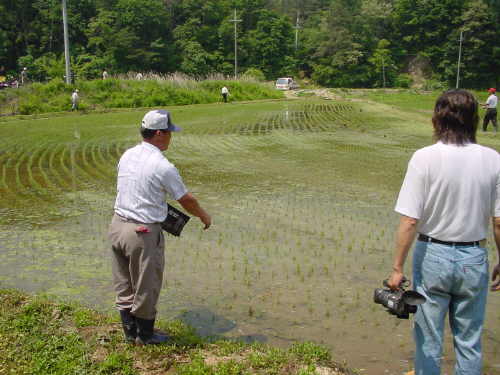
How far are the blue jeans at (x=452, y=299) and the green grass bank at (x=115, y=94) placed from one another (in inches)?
1081

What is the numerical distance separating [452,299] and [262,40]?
239 ft

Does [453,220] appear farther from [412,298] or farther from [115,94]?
[115,94]

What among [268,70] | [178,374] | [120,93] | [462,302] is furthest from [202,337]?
[268,70]

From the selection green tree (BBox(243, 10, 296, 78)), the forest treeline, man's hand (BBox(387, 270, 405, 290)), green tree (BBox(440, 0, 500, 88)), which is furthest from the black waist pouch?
green tree (BBox(440, 0, 500, 88))

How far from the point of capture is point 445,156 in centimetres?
284

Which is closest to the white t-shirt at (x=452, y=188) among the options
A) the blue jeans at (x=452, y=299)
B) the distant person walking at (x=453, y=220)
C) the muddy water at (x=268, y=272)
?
the distant person walking at (x=453, y=220)

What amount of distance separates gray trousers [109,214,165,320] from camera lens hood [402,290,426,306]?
1754 millimetres

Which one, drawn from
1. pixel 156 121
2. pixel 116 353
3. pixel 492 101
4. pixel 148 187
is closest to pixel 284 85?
pixel 492 101

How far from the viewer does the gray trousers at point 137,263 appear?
144 inches

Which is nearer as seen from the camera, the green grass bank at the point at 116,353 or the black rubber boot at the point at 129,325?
the green grass bank at the point at 116,353

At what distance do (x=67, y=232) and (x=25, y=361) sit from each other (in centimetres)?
388

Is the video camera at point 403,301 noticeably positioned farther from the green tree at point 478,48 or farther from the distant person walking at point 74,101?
the green tree at point 478,48

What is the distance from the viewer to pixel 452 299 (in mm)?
2994

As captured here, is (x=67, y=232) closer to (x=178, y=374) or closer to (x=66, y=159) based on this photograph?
(x=178, y=374)
